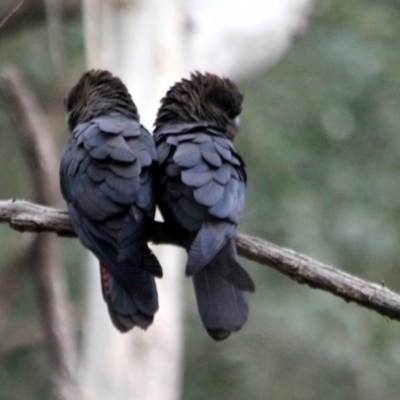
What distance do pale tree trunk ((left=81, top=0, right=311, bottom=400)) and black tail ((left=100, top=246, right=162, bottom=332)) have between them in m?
2.87

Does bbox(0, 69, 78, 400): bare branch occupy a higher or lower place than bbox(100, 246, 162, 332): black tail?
lower

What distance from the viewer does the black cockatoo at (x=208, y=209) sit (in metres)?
3.45

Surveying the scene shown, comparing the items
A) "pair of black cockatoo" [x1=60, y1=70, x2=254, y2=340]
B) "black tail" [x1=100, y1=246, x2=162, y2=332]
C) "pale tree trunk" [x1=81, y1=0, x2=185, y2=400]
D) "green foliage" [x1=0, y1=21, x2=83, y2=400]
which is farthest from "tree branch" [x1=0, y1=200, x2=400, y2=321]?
"green foliage" [x1=0, y1=21, x2=83, y2=400]

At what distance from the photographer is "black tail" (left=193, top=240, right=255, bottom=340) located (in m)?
3.44

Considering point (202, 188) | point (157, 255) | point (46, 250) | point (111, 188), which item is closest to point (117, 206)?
point (111, 188)

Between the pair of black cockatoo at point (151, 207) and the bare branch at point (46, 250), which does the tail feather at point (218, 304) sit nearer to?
the pair of black cockatoo at point (151, 207)

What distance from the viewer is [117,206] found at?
3568 mm

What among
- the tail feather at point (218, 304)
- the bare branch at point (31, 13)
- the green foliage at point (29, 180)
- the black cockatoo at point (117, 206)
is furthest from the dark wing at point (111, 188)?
the green foliage at point (29, 180)

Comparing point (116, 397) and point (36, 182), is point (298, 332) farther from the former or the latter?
point (36, 182)

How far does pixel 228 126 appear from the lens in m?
4.47

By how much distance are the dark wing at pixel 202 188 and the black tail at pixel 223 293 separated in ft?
0.30

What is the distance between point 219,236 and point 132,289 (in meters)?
0.32

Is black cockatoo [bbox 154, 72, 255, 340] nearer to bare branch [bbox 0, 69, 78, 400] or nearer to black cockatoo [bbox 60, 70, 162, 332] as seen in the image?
black cockatoo [bbox 60, 70, 162, 332]

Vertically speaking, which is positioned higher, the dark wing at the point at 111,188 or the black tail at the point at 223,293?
the dark wing at the point at 111,188
